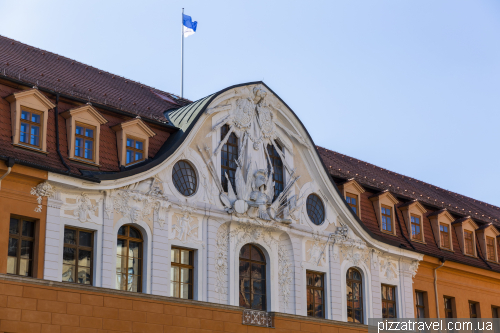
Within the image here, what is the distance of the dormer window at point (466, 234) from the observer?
127 ft

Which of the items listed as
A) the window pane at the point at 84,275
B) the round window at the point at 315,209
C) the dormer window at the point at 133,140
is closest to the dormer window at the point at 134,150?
the dormer window at the point at 133,140

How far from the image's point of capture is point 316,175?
3164 cm

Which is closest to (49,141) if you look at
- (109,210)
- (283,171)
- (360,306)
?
(109,210)

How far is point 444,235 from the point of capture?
37875 millimetres

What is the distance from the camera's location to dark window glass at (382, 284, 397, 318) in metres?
33.2

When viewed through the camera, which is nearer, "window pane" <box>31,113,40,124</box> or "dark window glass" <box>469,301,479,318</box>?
"window pane" <box>31,113,40,124</box>

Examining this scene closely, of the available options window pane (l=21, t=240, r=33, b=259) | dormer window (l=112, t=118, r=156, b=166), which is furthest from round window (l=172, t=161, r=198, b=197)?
window pane (l=21, t=240, r=33, b=259)

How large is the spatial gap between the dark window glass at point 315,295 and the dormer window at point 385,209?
494cm

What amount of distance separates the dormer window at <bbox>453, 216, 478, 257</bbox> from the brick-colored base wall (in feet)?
46.3

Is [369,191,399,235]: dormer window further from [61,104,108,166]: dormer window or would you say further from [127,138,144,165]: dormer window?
[61,104,108,166]: dormer window

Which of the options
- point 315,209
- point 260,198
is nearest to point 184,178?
point 260,198

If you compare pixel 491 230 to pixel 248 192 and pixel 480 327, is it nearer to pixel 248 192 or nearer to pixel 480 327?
pixel 480 327

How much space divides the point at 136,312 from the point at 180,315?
1606mm

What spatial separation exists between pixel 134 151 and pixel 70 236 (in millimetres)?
3872
